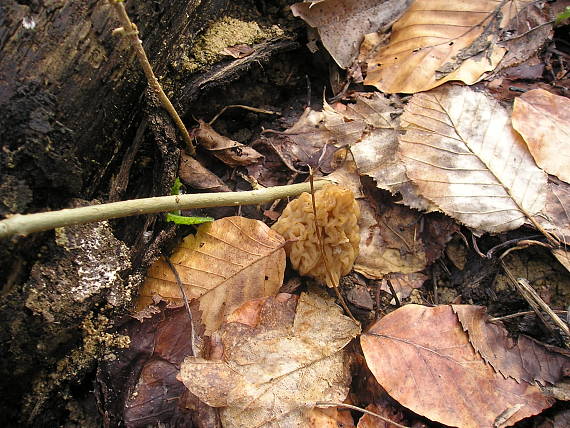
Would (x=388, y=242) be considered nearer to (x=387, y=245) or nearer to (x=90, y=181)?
(x=387, y=245)

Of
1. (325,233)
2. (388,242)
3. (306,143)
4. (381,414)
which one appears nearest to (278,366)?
(381,414)

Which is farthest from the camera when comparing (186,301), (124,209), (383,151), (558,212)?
(383,151)

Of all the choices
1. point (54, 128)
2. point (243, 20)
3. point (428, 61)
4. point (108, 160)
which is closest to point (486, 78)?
point (428, 61)

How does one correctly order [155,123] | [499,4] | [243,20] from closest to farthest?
[155,123], [243,20], [499,4]

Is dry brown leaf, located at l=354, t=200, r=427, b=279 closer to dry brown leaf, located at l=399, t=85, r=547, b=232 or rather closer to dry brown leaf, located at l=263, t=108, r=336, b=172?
dry brown leaf, located at l=399, t=85, r=547, b=232

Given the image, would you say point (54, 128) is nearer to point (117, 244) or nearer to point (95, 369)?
point (117, 244)

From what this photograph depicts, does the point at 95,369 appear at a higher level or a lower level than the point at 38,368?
lower
